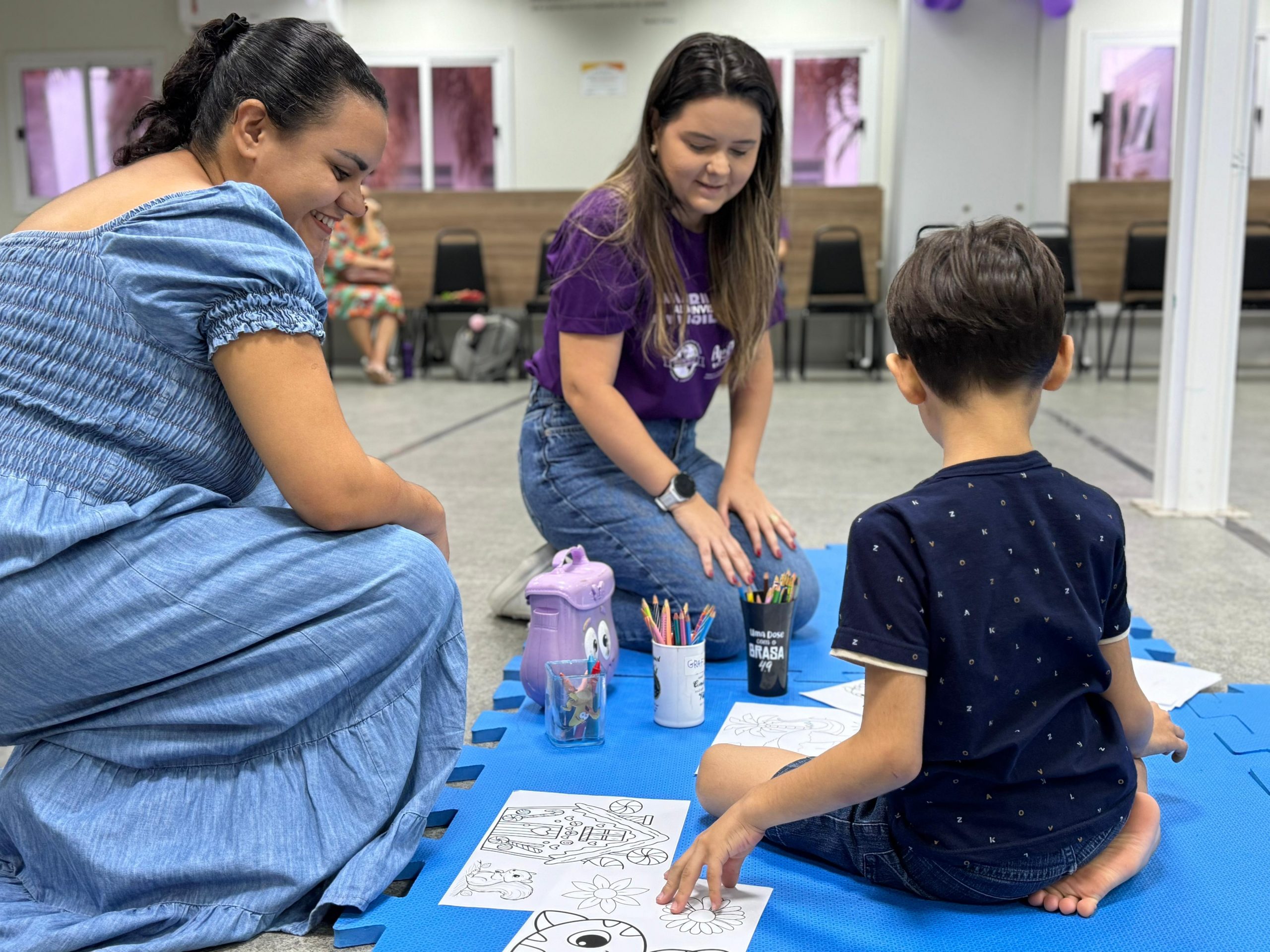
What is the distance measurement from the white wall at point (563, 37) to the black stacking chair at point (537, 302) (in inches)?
39.2

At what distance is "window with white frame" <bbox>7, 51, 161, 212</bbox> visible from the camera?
9.04 metres

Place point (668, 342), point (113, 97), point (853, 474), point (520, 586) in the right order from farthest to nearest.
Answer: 1. point (113, 97)
2. point (853, 474)
3. point (520, 586)
4. point (668, 342)

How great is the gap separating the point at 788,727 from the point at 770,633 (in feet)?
0.60

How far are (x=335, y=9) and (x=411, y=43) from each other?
1.95ft

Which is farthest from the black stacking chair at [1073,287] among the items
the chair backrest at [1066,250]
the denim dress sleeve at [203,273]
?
the denim dress sleeve at [203,273]

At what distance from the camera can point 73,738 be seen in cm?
119

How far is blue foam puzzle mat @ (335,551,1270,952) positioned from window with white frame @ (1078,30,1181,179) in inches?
285

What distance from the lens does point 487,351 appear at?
7.54 meters

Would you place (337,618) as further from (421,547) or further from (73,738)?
(73,738)

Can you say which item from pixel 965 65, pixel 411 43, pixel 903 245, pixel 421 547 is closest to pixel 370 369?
pixel 411 43

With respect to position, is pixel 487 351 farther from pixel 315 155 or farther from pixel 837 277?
pixel 315 155

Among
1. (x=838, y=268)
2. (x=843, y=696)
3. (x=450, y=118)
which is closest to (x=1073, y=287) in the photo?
(x=838, y=268)

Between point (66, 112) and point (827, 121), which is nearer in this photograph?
point (827, 121)

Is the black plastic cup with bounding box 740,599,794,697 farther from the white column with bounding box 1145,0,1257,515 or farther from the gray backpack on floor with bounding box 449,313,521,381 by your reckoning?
the gray backpack on floor with bounding box 449,313,521,381
